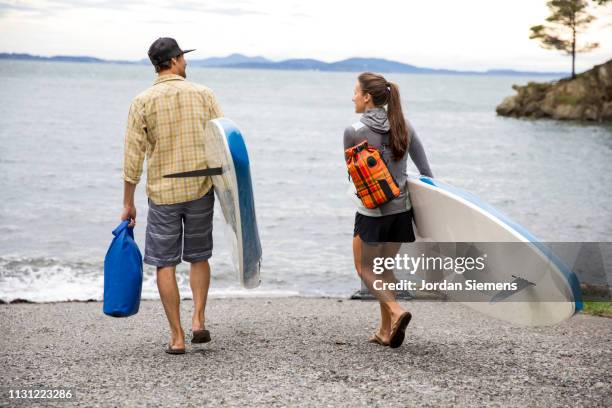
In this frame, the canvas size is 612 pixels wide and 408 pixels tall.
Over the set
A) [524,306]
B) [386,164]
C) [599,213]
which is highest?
[386,164]

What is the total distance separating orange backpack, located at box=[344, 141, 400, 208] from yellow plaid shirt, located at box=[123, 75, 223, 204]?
0.97 m

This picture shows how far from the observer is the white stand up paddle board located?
478 centimetres

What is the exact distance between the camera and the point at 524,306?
4980 millimetres

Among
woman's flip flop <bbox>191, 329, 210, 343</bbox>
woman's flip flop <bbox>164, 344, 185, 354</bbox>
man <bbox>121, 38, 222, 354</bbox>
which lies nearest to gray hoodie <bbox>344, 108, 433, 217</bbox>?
man <bbox>121, 38, 222, 354</bbox>

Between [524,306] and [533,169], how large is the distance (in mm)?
27240

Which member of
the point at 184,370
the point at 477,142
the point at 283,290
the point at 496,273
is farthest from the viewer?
the point at 477,142

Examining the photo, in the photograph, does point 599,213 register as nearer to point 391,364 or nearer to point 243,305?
point 243,305

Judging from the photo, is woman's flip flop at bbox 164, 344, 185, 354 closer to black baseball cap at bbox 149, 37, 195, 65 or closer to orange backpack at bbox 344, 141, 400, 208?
orange backpack at bbox 344, 141, 400, 208

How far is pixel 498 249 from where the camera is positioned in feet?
16.3

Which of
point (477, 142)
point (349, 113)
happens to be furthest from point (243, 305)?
point (349, 113)

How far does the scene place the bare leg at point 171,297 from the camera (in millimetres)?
4973

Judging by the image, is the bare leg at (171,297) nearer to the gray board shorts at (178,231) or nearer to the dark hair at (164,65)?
the gray board shorts at (178,231)
